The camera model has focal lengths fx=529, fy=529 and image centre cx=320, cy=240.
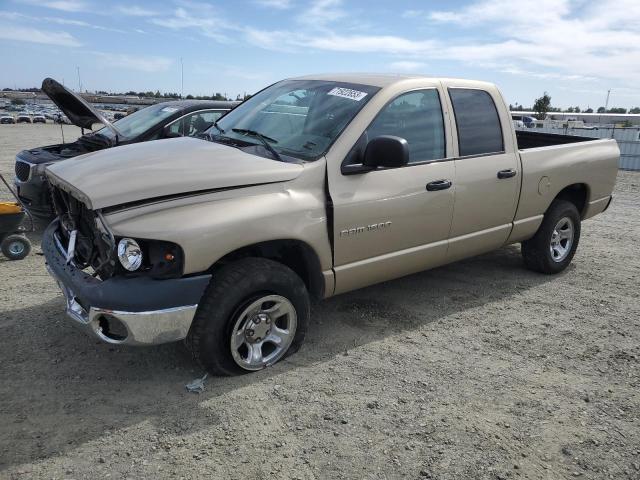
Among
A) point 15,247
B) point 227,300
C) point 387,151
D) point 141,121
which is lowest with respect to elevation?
point 15,247

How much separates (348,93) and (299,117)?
16.2 inches

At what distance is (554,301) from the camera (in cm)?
499

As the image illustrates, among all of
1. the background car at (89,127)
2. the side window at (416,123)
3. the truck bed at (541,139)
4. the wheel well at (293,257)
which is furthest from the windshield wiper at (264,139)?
the truck bed at (541,139)

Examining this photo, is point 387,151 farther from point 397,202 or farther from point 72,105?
point 72,105

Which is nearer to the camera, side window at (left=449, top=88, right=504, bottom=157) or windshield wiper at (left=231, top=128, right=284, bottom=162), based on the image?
windshield wiper at (left=231, top=128, right=284, bottom=162)

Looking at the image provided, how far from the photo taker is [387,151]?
3.50 metres

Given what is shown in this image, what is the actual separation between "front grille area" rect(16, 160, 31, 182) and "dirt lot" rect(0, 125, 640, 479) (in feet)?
6.74

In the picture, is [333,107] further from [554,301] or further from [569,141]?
[569,141]

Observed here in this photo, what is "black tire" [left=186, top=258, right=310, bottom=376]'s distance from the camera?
3.16 m

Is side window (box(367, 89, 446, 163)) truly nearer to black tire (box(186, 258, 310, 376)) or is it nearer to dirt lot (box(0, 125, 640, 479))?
black tire (box(186, 258, 310, 376))

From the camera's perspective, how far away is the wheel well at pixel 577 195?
568cm

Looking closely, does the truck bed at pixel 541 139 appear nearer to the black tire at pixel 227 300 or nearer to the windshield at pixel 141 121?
the black tire at pixel 227 300

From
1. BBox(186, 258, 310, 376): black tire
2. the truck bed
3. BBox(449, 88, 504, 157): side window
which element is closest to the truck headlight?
BBox(186, 258, 310, 376): black tire

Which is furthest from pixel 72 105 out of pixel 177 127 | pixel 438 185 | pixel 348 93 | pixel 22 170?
pixel 438 185
